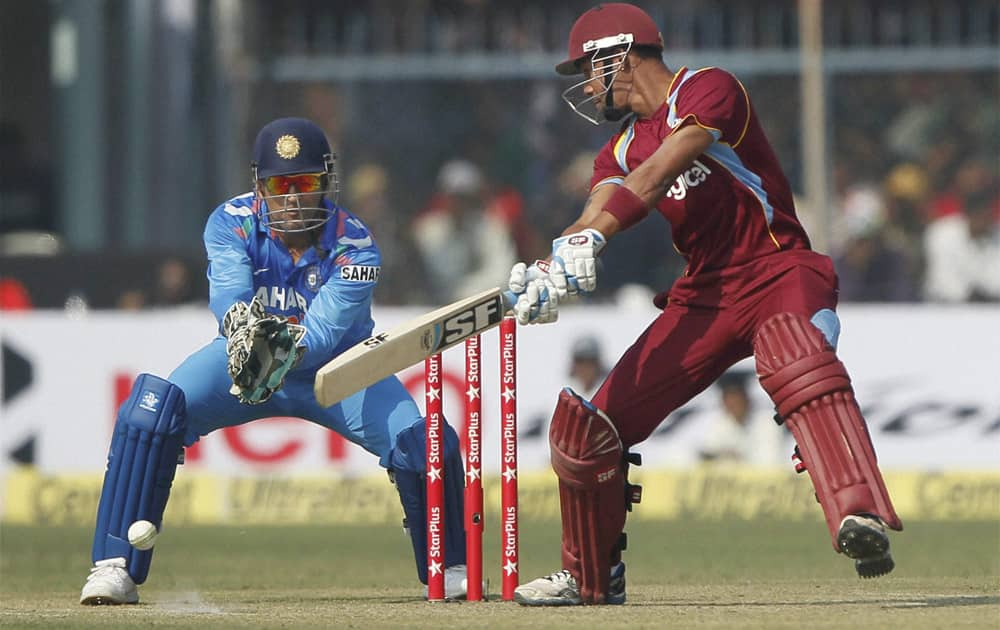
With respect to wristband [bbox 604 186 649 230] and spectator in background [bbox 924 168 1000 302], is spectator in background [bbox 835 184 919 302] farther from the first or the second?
wristband [bbox 604 186 649 230]

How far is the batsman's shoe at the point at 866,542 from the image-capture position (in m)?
5.64

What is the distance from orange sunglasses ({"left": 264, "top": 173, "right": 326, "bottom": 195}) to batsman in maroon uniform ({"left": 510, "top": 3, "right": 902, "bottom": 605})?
3.21ft

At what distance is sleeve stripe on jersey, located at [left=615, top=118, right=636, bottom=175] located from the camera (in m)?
6.41

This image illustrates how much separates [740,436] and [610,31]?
6012mm

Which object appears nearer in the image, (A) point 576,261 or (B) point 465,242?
(A) point 576,261

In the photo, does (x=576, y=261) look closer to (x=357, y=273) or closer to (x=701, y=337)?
(x=701, y=337)

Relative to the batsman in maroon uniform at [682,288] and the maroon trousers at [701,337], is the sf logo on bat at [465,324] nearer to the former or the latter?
the batsman in maroon uniform at [682,288]

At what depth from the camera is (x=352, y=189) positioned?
15484 mm

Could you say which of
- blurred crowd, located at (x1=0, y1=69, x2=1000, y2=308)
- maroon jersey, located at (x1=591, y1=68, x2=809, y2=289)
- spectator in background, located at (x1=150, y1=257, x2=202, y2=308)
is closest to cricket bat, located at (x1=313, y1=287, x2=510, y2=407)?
maroon jersey, located at (x1=591, y1=68, x2=809, y2=289)

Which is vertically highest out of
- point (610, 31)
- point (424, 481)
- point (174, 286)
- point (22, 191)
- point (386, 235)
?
point (22, 191)

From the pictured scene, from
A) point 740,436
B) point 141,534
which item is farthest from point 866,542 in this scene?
point 740,436

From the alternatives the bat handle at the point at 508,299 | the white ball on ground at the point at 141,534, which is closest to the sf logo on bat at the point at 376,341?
the bat handle at the point at 508,299

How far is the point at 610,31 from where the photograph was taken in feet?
20.7

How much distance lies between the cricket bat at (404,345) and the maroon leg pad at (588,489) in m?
0.39
